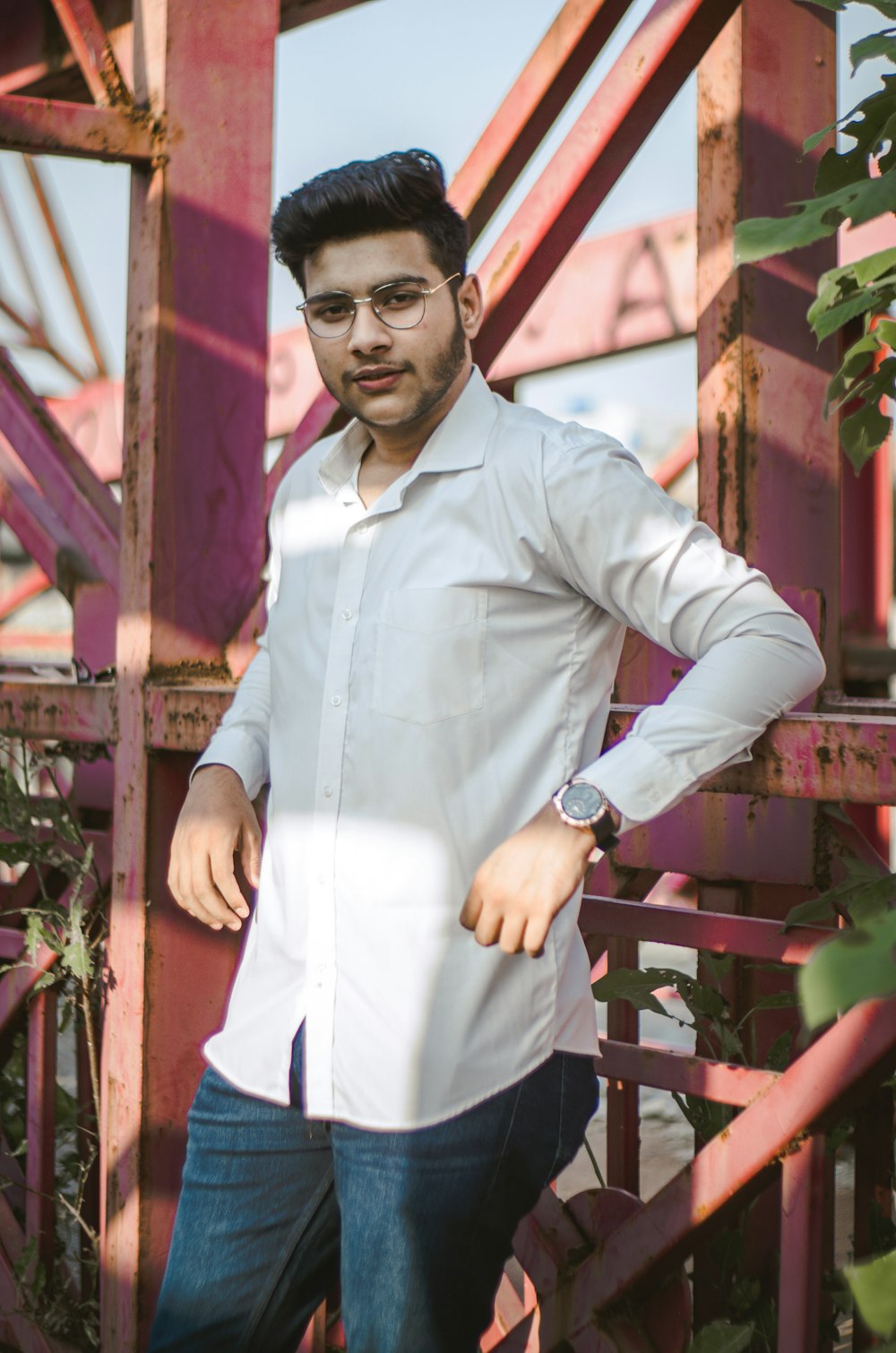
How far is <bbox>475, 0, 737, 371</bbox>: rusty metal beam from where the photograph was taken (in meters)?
2.23

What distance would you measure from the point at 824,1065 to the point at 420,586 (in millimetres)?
736

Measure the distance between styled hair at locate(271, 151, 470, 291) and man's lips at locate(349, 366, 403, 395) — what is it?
0.17 m

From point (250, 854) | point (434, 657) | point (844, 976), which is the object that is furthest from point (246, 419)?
point (844, 976)

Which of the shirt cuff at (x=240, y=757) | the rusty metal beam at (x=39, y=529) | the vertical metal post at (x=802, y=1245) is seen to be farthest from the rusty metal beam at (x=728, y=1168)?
the rusty metal beam at (x=39, y=529)

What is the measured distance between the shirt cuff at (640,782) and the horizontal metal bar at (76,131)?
62.7 inches

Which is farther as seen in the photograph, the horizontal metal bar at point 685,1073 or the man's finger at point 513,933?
the horizontal metal bar at point 685,1073

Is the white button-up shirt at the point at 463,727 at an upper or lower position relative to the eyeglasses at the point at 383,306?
lower

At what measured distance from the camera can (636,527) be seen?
1495 millimetres

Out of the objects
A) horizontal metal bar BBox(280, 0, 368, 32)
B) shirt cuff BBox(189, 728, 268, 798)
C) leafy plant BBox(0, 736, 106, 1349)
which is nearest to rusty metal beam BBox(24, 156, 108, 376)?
horizontal metal bar BBox(280, 0, 368, 32)

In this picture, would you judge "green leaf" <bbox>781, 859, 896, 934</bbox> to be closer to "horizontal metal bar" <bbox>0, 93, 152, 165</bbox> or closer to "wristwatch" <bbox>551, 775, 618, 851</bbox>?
"wristwatch" <bbox>551, 775, 618, 851</bbox>

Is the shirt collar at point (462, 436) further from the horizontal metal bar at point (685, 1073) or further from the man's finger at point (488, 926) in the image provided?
the horizontal metal bar at point (685, 1073)

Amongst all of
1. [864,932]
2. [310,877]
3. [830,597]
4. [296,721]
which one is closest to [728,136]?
[830,597]

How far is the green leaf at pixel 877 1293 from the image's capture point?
3.01ft

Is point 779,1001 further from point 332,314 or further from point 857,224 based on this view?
point 857,224
